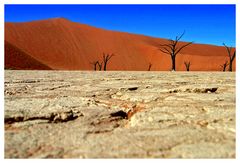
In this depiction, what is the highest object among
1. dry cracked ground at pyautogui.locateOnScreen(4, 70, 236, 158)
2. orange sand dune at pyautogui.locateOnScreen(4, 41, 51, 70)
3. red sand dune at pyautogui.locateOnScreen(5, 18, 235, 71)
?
red sand dune at pyautogui.locateOnScreen(5, 18, 235, 71)

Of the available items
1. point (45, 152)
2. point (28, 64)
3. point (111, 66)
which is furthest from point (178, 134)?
point (111, 66)

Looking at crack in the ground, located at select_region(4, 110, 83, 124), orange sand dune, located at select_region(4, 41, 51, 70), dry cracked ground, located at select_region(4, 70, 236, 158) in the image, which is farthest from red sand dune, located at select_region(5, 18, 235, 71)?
crack in the ground, located at select_region(4, 110, 83, 124)

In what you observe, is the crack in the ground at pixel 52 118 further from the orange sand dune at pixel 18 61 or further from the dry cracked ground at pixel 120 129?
the orange sand dune at pixel 18 61

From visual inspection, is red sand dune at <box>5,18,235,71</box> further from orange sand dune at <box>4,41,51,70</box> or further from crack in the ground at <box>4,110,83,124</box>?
crack in the ground at <box>4,110,83,124</box>

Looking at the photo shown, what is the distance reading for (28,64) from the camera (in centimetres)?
2556

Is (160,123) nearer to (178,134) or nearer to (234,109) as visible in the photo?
(178,134)

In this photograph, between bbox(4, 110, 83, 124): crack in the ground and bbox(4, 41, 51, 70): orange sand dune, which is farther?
bbox(4, 41, 51, 70): orange sand dune

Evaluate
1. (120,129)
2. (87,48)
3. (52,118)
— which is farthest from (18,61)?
(120,129)

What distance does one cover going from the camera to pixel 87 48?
42.5 meters

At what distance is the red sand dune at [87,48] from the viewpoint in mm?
37281

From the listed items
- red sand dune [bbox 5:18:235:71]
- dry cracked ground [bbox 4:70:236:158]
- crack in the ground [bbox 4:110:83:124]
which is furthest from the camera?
red sand dune [bbox 5:18:235:71]

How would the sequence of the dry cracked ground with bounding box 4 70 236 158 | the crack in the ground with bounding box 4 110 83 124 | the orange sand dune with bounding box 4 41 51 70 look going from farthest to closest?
the orange sand dune with bounding box 4 41 51 70 < the crack in the ground with bounding box 4 110 83 124 < the dry cracked ground with bounding box 4 70 236 158

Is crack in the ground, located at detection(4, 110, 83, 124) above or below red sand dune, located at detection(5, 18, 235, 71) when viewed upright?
below

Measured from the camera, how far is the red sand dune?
3728cm
